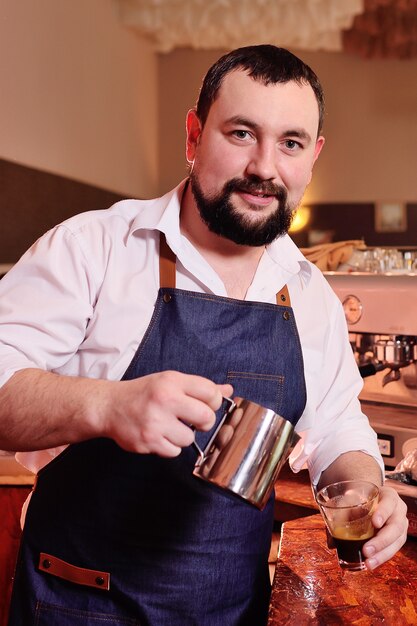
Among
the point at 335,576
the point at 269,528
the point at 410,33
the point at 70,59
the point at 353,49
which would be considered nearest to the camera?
the point at 335,576

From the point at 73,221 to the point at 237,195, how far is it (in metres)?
0.32

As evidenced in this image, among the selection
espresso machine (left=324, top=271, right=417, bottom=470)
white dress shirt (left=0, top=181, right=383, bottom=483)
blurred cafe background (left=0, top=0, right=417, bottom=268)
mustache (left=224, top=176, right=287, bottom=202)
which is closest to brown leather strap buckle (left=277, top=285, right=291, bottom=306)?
white dress shirt (left=0, top=181, right=383, bottom=483)

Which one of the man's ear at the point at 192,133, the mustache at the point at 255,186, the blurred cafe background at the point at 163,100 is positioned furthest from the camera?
the blurred cafe background at the point at 163,100

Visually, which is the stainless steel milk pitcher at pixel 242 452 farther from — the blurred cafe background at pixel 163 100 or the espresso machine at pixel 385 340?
the blurred cafe background at pixel 163 100

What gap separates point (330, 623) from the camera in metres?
1.05

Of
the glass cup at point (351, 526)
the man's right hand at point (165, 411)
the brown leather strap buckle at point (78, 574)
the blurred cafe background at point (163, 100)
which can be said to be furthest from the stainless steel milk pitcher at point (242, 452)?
the blurred cafe background at point (163, 100)

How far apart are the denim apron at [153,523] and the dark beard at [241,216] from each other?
0.43 ft

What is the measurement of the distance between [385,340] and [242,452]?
3.96 ft

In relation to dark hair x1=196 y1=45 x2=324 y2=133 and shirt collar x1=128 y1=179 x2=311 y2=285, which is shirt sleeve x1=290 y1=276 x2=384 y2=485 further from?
dark hair x1=196 y1=45 x2=324 y2=133

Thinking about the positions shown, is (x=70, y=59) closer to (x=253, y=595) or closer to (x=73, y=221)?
(x=73, y=221)

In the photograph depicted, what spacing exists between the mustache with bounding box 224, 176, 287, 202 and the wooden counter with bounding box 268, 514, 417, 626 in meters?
0.70

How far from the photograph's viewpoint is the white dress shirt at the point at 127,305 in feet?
4.00

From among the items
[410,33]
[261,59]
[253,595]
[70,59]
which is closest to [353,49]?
[410,33]

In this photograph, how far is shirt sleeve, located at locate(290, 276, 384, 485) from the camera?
1442 millimetres
